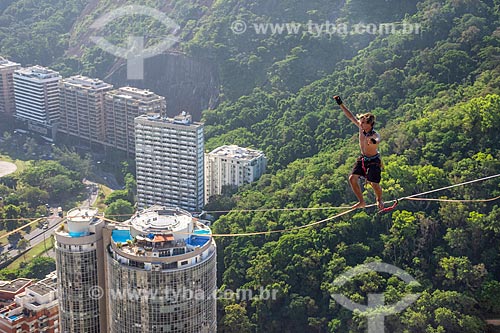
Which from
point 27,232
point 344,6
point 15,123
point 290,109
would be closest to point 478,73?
point 290,109

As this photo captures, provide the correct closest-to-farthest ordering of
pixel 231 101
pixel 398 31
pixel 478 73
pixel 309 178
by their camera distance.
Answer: pixel 309 178 → pixel 478 73 → pixel 398 31 → pixel 231 101

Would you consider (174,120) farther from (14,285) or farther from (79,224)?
(79,224)

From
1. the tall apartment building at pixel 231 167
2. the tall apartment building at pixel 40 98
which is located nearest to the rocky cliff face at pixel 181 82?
the tall apartment building at pixel 40 98

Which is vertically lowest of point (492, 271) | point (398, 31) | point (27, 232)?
point (27, 232)

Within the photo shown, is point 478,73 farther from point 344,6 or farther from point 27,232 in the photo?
point 27,232

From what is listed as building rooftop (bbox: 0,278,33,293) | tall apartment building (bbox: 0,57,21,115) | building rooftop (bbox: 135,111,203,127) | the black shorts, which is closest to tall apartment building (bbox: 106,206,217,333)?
building rooftop (bbox: 0,278,33,293)

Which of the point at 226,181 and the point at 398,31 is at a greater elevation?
the point at 398,31
